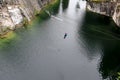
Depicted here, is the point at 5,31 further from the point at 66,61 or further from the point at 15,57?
the point at 66,61

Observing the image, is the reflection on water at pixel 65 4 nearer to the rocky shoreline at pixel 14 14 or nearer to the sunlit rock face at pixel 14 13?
the rocky shoreline at pixel 14 14

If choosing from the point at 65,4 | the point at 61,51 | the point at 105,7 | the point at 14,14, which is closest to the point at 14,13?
the point at 14,14

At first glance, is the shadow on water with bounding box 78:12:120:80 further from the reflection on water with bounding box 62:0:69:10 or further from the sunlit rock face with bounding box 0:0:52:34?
the sunlit rock face with bounding box 0:0:52:34

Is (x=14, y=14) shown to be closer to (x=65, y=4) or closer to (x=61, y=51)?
(x=61, y=51)

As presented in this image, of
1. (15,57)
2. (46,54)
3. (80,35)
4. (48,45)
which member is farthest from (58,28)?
(15,57)

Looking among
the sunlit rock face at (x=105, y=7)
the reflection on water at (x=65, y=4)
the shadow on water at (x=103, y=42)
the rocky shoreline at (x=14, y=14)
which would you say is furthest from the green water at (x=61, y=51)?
the reflection on water at (x=65, y=4)
